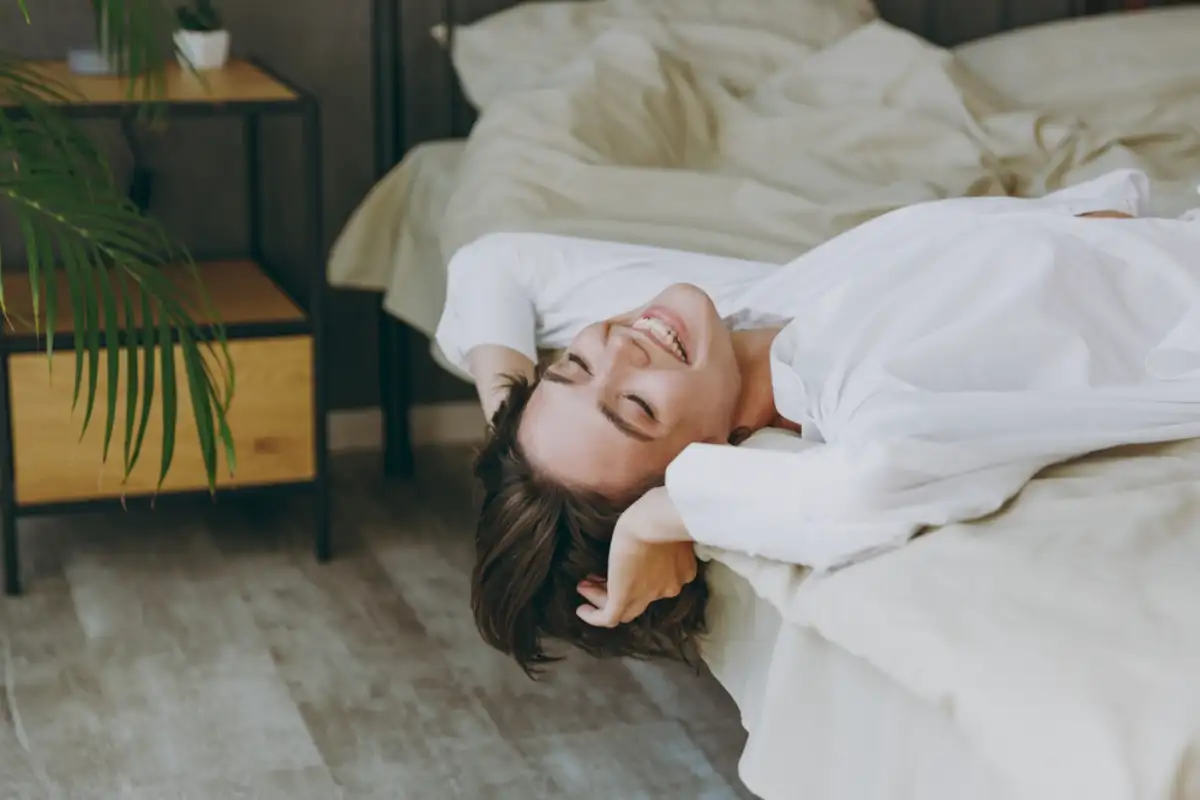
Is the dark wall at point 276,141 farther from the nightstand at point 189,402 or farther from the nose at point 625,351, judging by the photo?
the nose at point 625,351

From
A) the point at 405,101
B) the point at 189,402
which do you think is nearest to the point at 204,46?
the point at 405,101

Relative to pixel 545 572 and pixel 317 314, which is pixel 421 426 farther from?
pixel 545 572

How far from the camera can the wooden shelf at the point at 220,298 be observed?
2357 mm

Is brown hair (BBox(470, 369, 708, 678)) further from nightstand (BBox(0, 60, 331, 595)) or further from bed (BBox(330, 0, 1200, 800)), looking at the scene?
nightstand (BBox(0, 60, 331, 595))

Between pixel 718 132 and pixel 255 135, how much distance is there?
2.81ft

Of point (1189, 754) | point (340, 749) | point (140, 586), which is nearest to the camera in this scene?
point (1189, 754)

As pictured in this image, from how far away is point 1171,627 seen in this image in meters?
1.03

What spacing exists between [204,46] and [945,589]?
178 cm

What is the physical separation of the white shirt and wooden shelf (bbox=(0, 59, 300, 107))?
2.04 ft

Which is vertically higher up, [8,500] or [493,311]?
[493,311]

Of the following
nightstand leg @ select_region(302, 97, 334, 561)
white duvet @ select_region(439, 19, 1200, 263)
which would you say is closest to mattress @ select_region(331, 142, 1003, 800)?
white duvet @ select_region(439, 19, 1200, 263)

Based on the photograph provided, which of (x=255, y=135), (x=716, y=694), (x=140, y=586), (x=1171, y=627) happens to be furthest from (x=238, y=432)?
(x=1171, y=627)

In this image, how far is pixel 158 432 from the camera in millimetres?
2359

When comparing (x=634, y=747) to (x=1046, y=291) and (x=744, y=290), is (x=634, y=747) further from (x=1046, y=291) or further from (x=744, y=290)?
(x=1046, y=291)
